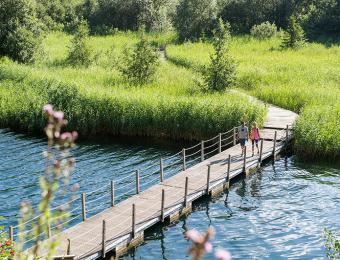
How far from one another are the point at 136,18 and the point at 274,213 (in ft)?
227

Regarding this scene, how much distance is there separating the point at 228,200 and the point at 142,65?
22.5 m

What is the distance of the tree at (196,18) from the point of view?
76.0 m

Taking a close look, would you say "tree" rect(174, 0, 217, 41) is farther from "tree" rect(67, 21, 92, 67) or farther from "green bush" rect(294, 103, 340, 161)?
"green bush" rect(294, 103, 340, 161)

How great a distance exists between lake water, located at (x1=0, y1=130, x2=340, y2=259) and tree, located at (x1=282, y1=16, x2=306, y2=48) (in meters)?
34.0

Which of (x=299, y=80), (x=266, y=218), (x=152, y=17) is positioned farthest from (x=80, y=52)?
(x=152, y=17)

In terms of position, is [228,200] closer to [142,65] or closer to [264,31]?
[142,65]

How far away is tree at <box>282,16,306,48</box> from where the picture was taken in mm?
61484

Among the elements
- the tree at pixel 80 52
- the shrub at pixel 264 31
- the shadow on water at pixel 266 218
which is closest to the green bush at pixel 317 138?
the shadow on water at pixel 266 218

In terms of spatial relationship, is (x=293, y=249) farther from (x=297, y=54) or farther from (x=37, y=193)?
(x=297, y=54)

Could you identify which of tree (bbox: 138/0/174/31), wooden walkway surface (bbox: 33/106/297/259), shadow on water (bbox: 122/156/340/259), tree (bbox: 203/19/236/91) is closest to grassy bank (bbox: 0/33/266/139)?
tree (bbox: 203/19/236/91)

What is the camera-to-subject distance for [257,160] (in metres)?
28.3

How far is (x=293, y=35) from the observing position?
2448 inches

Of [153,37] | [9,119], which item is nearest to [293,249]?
[9,119]

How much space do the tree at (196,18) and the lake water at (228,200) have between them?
45.1 meters
